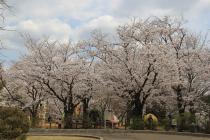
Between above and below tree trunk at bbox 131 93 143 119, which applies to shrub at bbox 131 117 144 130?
below

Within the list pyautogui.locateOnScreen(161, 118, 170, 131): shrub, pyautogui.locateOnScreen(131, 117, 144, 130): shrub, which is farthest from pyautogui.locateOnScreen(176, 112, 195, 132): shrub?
pyautogui.locateOnScreen(131, 117, 144, 130): shrub

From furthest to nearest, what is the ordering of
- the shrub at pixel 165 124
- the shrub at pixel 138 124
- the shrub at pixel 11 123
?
the shrub at pixel 138 124
the shrub at pixel 165 124
the shrub at pixel 11 123

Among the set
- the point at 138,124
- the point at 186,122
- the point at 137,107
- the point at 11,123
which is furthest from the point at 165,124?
the point at 11,123

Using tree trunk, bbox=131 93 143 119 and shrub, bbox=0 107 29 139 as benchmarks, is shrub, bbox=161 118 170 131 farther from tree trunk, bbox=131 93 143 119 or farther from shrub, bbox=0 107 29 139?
shrub, bbox=0 107 29 139

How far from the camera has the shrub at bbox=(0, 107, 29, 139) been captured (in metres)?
15.5

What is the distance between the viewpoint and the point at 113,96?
3781 centimetres

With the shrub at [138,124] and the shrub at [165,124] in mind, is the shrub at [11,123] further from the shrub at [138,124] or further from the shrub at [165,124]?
the shrub at [165,124]

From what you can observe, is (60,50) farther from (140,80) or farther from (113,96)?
(140,80)

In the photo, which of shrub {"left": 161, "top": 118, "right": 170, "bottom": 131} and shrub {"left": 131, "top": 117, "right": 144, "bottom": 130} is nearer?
shrub {"left": 161, "top": 118, "right": 170, "bottom": 131}

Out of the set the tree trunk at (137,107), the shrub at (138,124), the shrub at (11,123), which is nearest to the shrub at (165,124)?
the shrub at (138,124)

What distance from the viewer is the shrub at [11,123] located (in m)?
15.5

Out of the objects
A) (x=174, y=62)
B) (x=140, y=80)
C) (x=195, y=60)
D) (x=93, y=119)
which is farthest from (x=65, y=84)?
(x=195, y=60)

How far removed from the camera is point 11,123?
15.7 m

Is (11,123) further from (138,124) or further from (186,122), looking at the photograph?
(138,124)
